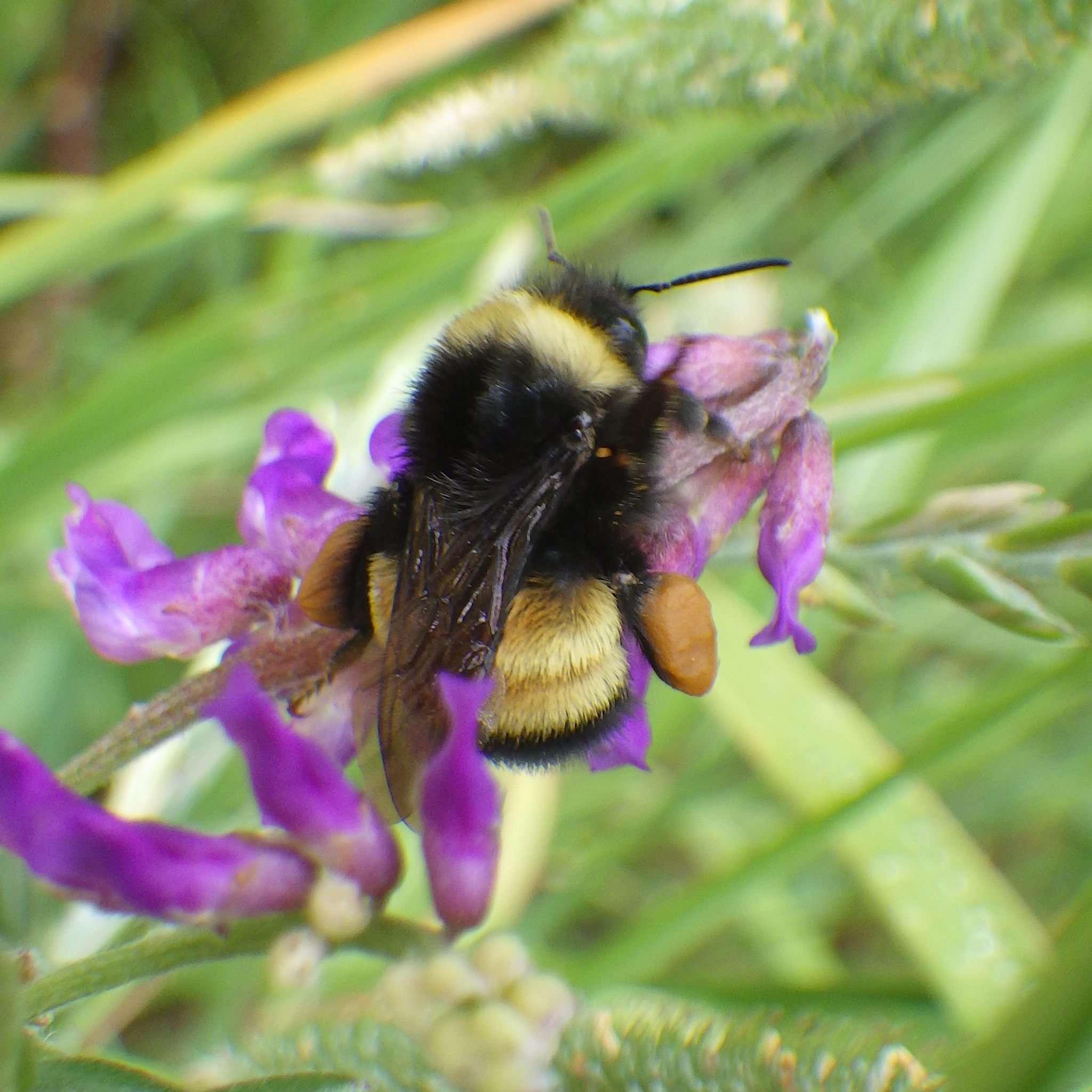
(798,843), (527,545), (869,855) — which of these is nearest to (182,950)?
(527,545)

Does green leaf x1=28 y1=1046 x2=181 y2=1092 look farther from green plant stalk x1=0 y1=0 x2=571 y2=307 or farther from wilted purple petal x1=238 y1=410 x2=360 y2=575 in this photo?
green plant stalk x1=0 y1=0 x2=571 y2=307

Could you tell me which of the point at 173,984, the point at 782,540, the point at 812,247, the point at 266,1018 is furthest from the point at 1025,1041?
the point at 812,247

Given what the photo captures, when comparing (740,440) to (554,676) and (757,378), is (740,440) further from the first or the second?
(554,676)

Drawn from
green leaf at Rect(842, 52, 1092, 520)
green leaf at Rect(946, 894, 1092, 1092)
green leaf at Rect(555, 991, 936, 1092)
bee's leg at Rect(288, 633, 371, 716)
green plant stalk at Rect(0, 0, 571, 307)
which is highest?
green plant stalk at Rect(0, 0, 571, 307)

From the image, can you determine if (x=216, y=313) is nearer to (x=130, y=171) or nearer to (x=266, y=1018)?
(x=130, y=171)

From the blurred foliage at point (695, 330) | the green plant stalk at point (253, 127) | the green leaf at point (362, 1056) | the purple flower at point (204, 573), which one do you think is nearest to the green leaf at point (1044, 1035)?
the blurred foliage at point (695, 330)

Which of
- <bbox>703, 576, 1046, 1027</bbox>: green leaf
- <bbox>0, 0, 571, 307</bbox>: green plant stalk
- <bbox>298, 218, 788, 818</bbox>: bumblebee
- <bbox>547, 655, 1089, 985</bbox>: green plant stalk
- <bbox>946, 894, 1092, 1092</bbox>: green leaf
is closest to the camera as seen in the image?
<bbox>946, 894, 1092, 1092</bbox>: green leaf

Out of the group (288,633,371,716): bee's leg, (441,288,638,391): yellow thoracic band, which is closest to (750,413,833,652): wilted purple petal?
(441,288,638,391): yellow thoracic band
